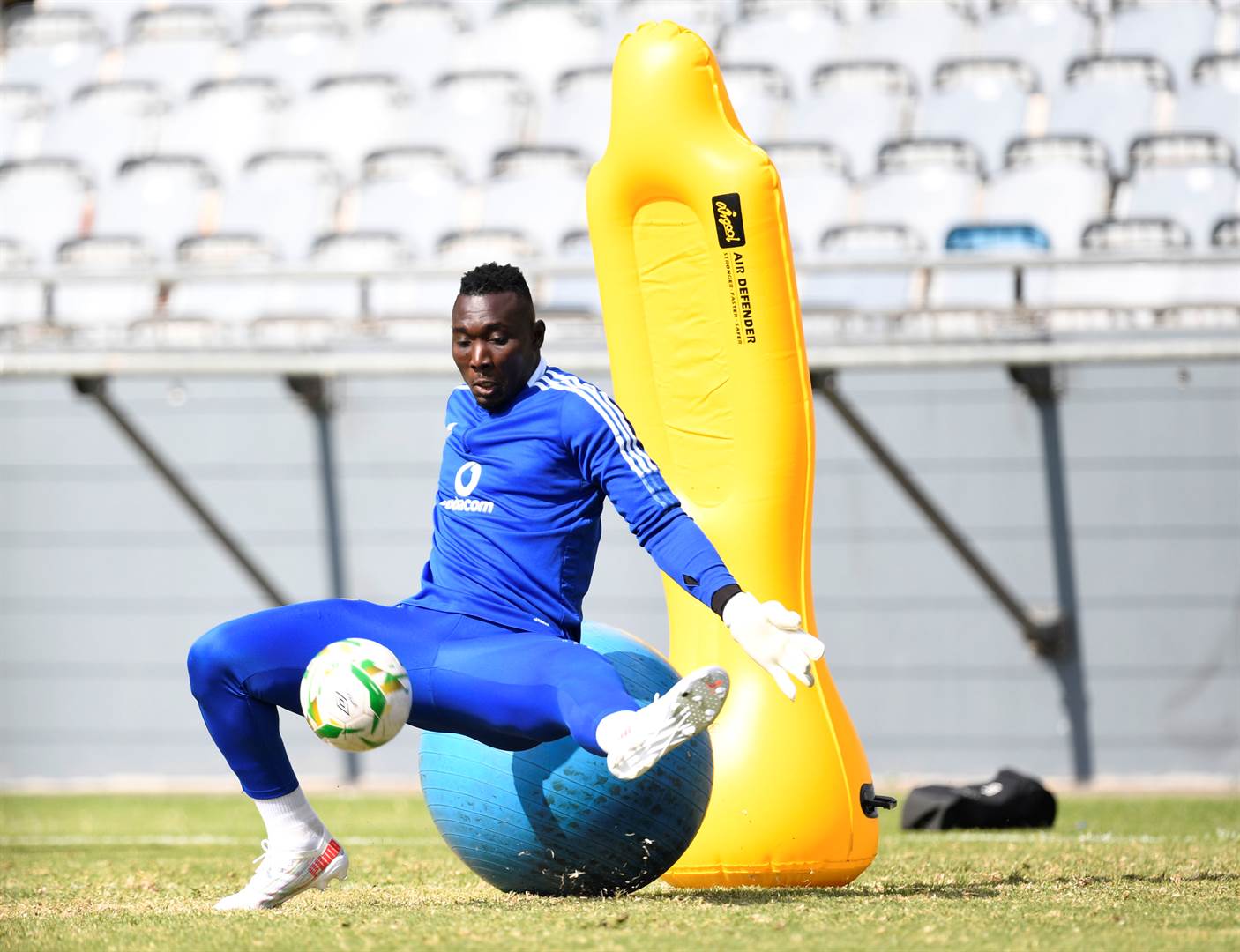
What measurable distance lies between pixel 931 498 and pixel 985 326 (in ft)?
3.95

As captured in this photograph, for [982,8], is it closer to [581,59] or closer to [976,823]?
[581,59]

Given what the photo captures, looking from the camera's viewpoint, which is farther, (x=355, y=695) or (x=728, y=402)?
(x=728, y=402)

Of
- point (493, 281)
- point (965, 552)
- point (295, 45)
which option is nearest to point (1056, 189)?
point (965, 552)

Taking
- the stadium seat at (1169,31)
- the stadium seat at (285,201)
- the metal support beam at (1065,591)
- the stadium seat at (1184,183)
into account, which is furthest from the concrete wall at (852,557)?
the stadium seat at (1169,31)

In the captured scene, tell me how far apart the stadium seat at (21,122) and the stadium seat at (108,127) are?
0.62 feet

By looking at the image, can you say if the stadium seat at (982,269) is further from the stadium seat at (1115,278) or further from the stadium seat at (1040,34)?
the stadium seat at (1040,34)

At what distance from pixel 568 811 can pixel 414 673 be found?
558 mm

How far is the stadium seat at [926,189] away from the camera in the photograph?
12898 mm

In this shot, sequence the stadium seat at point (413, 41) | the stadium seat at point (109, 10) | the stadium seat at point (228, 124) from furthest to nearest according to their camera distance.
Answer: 1. the stadium seat at point (109, 10)
2. the stadium seat at point (413, 41)
3. the stadium seat at point (228, 124)

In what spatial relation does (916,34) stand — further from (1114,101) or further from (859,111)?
(1114,101)

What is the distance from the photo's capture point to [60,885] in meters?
5.72

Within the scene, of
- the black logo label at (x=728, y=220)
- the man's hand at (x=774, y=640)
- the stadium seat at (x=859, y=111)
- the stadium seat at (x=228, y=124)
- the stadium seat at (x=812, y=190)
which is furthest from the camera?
the stadium seat at (x=228, y=124)

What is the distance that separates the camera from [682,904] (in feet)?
15.3

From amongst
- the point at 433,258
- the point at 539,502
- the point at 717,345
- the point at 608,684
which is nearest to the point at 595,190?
the point at 717,345
